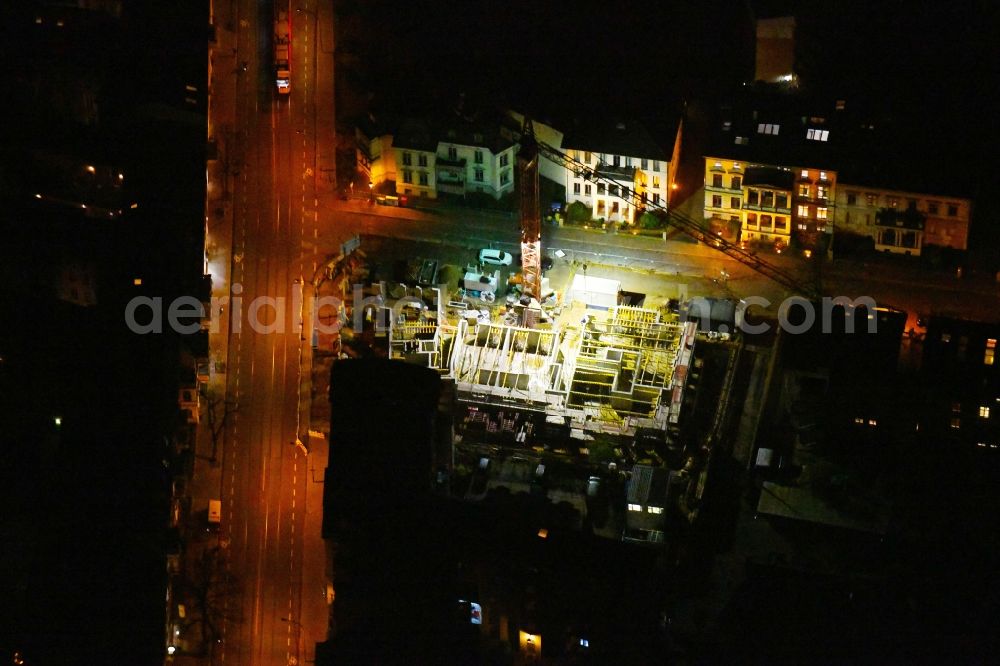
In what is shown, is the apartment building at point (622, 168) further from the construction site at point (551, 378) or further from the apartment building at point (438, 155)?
the construction site at point (551, 378)

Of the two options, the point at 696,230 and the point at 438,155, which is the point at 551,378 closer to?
the point at 696,230

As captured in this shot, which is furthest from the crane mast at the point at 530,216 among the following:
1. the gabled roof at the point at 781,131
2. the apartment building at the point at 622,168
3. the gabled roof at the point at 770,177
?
the gabled roof at the point at 770,177

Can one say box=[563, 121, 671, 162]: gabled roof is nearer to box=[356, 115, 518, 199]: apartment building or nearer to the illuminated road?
box=[356, 115, 518, 199]: apartment building

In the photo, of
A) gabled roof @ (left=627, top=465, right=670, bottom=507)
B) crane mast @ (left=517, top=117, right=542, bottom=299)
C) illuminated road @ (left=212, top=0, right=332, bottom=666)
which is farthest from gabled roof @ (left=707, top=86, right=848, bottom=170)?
illuminated road @ (left=212, top=0, right=332, bottom=666)

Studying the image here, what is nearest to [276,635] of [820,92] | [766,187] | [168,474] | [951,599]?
[168,474]

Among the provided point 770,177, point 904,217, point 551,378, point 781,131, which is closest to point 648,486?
point 551,378
